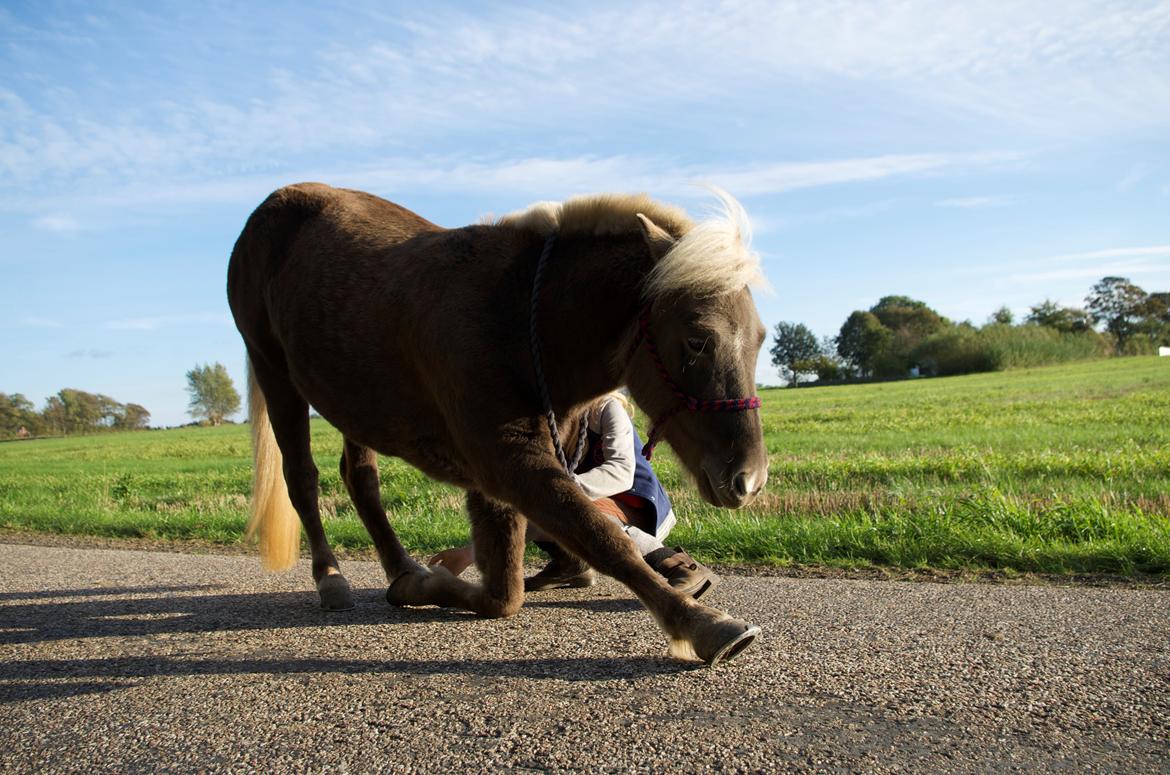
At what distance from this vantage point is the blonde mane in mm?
3307

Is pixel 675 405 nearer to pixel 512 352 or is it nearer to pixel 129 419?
pixel 512 352

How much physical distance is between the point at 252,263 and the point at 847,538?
4.30m

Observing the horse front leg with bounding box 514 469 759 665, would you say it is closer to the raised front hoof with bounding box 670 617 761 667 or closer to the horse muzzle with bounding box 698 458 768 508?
the raised front hoof with bounding box 670 617 761 667

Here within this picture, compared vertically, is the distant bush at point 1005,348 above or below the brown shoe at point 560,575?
above

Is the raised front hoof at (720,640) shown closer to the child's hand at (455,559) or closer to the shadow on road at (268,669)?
the shadow on road at (268,669)

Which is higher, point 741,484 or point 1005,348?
point 1005,348

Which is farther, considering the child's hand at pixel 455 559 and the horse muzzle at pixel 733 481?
the child's hand at pixel 455 559

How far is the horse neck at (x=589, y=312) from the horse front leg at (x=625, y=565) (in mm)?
509

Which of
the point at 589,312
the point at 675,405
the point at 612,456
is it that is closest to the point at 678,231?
the point at 589,312

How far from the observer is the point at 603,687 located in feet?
10.2

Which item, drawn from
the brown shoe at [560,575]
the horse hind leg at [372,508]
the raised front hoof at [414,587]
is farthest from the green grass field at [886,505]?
the horse hind leg at [372,508]

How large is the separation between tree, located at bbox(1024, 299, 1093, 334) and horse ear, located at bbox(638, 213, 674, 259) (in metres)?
110

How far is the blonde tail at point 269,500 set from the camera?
5.68m

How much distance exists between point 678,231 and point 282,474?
11.4 feet
